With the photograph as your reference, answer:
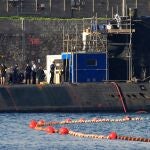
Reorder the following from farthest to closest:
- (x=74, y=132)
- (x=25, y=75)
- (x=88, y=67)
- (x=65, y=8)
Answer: (x=65, y=8), (x=25, y=75), (x=88, y=67), (x=74, y=132)

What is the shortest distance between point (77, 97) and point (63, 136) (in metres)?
17.0

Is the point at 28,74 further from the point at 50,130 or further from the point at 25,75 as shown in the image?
the point at 50,130

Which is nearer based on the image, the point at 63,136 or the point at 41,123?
the point at 63,136

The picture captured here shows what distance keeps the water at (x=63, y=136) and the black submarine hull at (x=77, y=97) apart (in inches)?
66.8

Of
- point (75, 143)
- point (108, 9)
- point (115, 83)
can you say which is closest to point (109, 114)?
point (115, 83)

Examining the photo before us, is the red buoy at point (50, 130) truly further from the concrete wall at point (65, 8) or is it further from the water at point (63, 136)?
the concrete wall at point (65, 8)

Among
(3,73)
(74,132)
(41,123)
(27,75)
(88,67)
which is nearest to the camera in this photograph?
(74,132)

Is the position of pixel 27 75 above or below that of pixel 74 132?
above

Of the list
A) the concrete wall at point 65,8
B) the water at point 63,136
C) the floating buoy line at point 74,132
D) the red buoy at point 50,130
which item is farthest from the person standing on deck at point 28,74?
the concrete wall at point 65,8

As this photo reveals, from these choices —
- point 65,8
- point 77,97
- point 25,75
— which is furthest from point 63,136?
point 65,8

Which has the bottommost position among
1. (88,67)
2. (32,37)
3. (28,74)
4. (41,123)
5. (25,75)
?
(41,123)

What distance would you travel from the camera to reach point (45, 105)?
80.1 meters

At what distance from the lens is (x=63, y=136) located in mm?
63438

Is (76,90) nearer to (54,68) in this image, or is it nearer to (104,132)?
(54,68)
